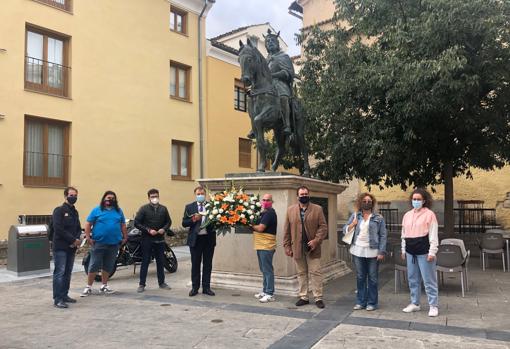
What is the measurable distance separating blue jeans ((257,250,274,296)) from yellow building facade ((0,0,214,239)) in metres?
9.00

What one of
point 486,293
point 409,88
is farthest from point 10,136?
point 486,293

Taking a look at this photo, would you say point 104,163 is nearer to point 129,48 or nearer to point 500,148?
point 129,48

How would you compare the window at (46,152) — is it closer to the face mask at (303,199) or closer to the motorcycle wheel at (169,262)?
the motorcycle wheel at (169,262)

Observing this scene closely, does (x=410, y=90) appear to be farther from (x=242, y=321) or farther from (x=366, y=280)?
(x=242, y=321)

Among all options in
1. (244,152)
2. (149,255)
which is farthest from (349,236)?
(244,152)

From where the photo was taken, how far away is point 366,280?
711 centimetres

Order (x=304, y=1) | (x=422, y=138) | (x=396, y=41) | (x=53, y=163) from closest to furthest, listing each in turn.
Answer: (x=396, y=41)
(x=422, y=138)
(x=53, y=163)
(x=304, y=1)

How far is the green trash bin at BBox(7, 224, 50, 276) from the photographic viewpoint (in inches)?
419

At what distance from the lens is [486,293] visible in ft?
27.1

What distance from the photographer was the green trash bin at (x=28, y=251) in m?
10.6

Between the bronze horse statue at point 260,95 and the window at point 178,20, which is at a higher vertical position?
the window at point 178,20

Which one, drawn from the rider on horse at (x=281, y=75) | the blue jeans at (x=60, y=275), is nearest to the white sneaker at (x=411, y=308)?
the rider on horse at (x=281, y=75)

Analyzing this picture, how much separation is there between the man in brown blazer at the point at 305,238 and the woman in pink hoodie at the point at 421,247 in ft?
3.91

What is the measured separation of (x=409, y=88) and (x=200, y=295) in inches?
239
